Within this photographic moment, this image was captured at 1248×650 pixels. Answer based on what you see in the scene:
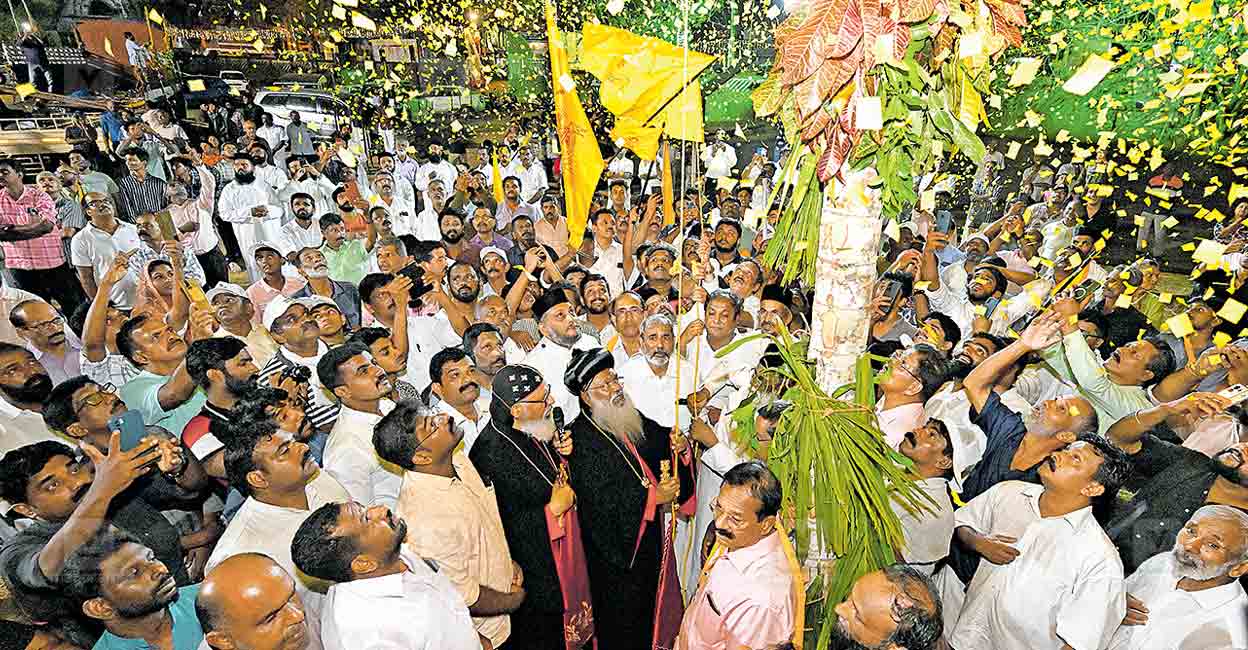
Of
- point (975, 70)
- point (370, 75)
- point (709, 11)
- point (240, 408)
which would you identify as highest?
point (709, 11)

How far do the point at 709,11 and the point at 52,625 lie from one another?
38.8ft

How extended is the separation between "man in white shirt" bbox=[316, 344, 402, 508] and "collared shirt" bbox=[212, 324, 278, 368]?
97 cm

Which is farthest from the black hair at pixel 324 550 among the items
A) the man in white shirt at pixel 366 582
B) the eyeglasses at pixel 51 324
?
the eyeglasses at pixel 51 324

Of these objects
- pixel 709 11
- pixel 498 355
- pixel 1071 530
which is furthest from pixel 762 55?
pixel 1071 530

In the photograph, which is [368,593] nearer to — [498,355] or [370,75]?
[498,355]

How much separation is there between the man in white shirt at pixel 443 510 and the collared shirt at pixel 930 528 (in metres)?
1.48

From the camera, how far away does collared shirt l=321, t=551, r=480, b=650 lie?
1.91 metres

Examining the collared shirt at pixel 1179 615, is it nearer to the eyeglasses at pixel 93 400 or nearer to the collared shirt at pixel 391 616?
the collared shirt at pixel 391 616

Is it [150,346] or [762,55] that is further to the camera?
[762,55]

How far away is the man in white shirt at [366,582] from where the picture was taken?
74.4 inches

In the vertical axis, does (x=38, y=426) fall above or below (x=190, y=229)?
below

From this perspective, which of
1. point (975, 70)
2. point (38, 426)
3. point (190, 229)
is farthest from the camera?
point (190, 229)

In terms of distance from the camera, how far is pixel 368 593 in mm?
1928

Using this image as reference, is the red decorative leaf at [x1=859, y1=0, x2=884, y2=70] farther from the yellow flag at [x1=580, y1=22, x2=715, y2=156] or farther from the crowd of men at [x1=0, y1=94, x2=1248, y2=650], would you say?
the yellow flag at [x1=580, y1=22, x2=715, y2=156]
